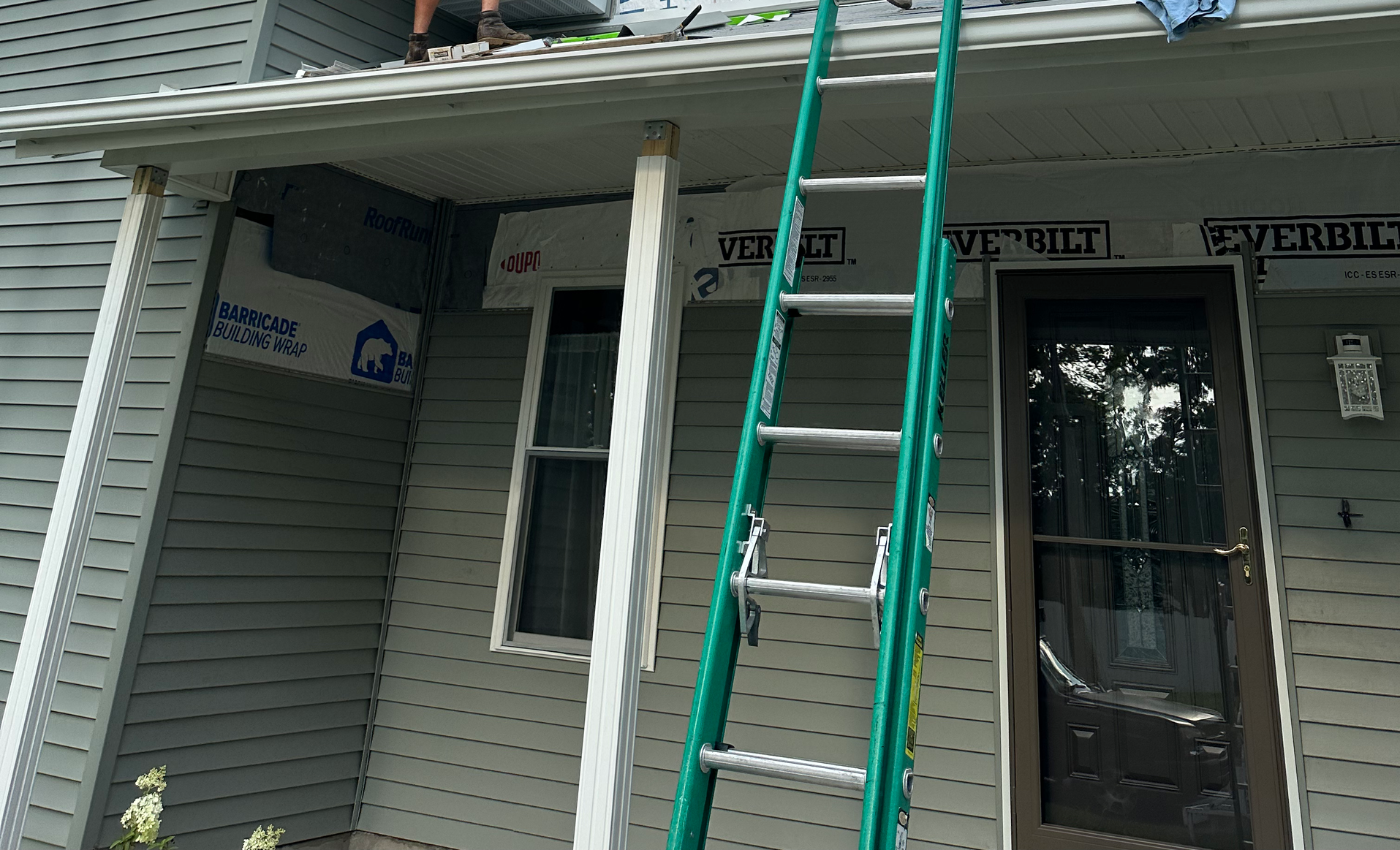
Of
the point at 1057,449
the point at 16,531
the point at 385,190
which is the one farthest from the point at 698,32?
the point at 16,531

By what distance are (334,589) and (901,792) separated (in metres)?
3.47

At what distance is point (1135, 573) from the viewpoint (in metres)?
3.36

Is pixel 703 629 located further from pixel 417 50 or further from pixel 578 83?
pixel 417 50

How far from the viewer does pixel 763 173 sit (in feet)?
13.0

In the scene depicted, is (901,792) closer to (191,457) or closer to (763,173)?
(763,173)

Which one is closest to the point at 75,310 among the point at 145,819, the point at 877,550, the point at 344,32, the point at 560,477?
the point at 344,32

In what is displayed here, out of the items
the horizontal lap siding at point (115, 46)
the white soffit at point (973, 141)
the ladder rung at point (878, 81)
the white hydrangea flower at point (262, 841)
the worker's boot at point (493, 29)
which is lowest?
the white hydrangea flower at point (262, 841)

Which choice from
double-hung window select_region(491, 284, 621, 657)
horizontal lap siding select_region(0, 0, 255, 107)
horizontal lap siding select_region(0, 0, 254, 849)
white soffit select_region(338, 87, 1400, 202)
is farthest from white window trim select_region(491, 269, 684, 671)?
horizontal lap siding select_region(0, 0, 255, 107)

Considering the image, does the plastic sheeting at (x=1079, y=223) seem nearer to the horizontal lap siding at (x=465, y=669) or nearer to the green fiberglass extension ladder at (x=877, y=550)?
the horizontal lap siding at (x=465, y=669)

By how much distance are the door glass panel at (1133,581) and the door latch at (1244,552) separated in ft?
0.14

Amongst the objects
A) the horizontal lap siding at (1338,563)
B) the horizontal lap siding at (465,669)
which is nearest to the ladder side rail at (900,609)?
the horizontal lap siding at (1338,563)

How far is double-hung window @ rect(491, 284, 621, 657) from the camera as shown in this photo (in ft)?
14.0

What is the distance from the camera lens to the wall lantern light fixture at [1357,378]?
3.14 meters

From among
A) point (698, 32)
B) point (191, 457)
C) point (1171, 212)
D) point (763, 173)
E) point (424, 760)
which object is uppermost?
point (698, 32)
